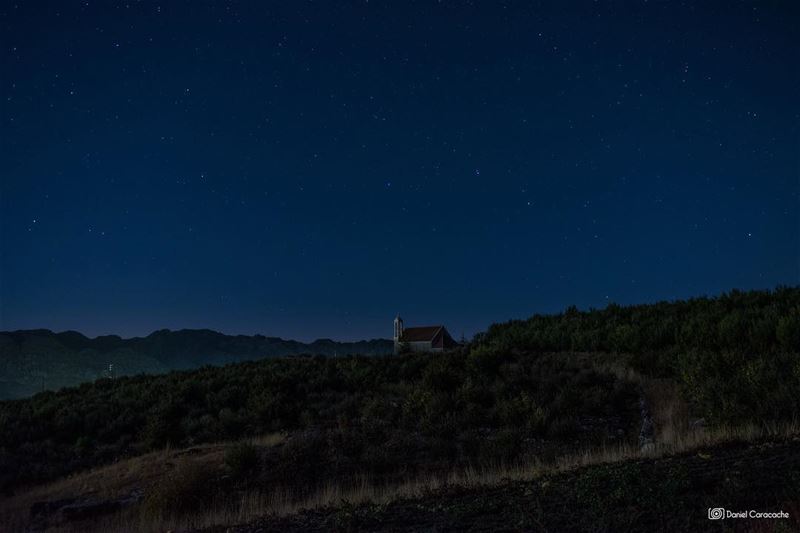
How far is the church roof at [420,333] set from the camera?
2518 inches

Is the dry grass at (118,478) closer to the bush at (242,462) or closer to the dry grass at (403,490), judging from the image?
the bush at (242,462)

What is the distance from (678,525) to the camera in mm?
4672

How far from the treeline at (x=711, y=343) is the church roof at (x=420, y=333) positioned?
111 feet

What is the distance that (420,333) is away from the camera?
6600cm

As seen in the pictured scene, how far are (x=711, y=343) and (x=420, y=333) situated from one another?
4961cm

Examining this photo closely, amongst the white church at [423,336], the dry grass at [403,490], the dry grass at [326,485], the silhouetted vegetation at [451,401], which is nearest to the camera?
the dry grass at [403,490]

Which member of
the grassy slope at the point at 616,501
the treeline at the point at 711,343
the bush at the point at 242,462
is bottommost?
the bush at the point at 242,462

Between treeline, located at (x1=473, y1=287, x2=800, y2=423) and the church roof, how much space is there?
3374cm

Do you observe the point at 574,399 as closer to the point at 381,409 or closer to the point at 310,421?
the point at 381,409

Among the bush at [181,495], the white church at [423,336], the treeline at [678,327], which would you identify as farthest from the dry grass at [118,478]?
the white church at [423,336]

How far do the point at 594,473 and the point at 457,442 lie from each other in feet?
24.5

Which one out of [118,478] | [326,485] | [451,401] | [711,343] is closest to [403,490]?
[326,485]

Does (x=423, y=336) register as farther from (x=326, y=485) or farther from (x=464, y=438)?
(x=326, y=485)

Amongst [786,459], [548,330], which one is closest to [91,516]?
[786,459]
